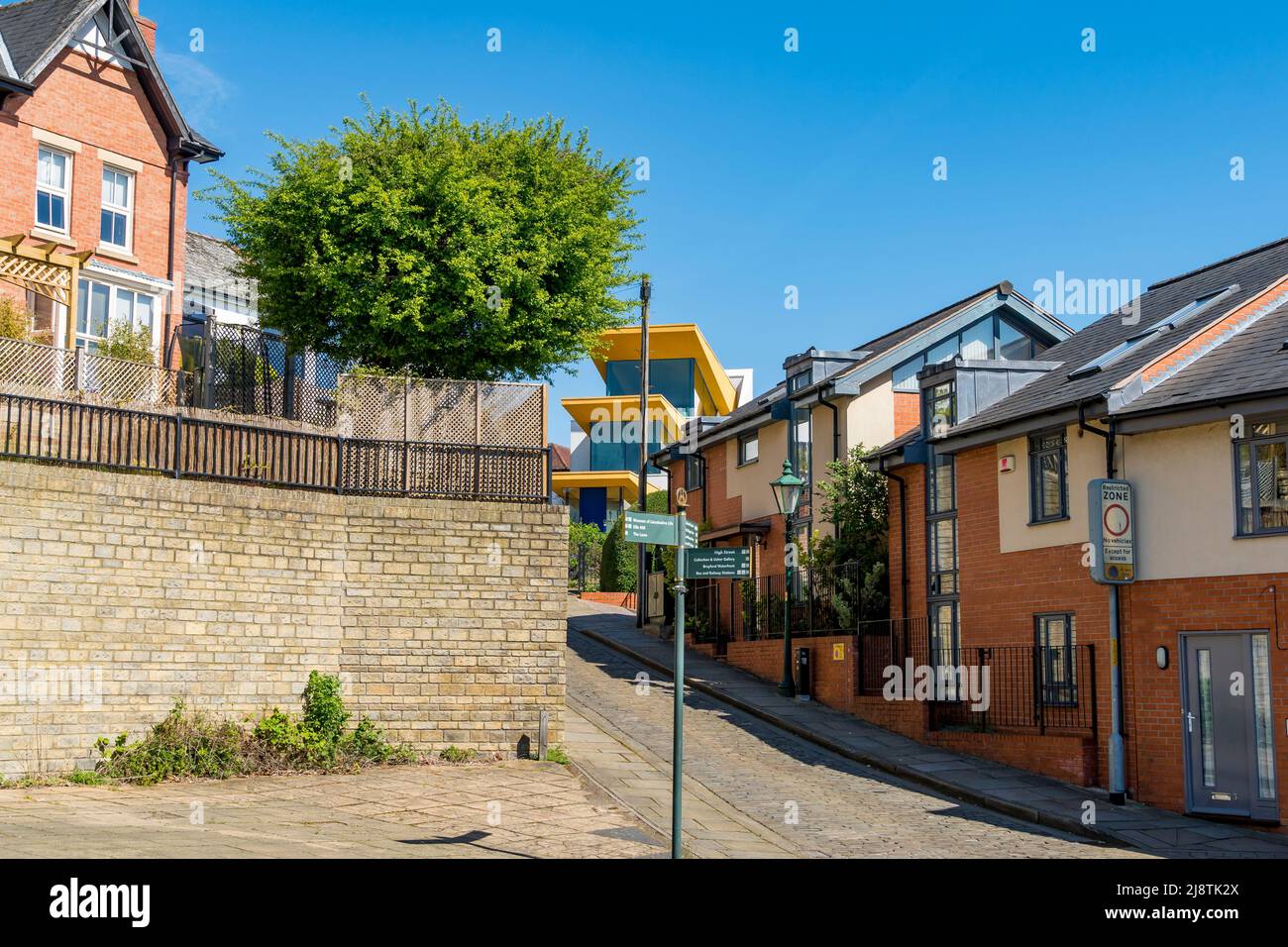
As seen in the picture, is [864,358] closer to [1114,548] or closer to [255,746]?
[1114,548]

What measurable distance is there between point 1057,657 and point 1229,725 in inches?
140

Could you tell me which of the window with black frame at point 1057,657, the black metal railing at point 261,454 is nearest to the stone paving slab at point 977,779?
the window with black frame at point 1057,657

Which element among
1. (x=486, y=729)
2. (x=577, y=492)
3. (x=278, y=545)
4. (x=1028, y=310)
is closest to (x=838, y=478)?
(x=1028, y=310)

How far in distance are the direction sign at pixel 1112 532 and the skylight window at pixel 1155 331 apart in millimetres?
3061

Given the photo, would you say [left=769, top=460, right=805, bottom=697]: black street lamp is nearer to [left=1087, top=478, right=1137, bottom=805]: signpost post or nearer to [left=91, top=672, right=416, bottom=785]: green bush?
[left=1087, top=478, right=1137, bottom=805]: signpost post

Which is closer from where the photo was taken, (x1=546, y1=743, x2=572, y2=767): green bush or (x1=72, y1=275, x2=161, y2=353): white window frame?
(x1=546, y1=743, x2=572, y2=767): green bush

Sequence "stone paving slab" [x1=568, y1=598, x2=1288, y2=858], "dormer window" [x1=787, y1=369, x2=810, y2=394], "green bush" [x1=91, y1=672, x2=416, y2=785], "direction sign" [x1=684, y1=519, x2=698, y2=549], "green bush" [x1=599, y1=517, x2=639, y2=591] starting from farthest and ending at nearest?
"green bush" [x1=599, y1=517, x2=639, y2=591]
"dormer window" [x1=787, y1=369, x2=810, y2=394]
"green bush" [x1=91, y1=672, x2=416, y2=785]
"stone paving slab" [x1=568, y1=598, x2=1288, y2=858]
"direction sign" [x1=684, y1=519, x2=698, y2=549]

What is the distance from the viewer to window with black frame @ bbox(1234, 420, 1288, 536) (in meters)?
17.6

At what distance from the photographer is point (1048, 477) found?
847 inches

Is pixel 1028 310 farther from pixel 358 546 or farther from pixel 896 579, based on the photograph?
pixel 358 546

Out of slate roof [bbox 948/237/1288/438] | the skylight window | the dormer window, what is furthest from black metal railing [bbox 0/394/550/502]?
the dormer window

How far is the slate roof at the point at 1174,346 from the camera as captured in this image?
18.5m

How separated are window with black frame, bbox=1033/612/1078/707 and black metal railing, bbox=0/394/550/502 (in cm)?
823

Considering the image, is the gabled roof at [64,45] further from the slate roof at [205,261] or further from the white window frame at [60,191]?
the slate roof at [205,261]
